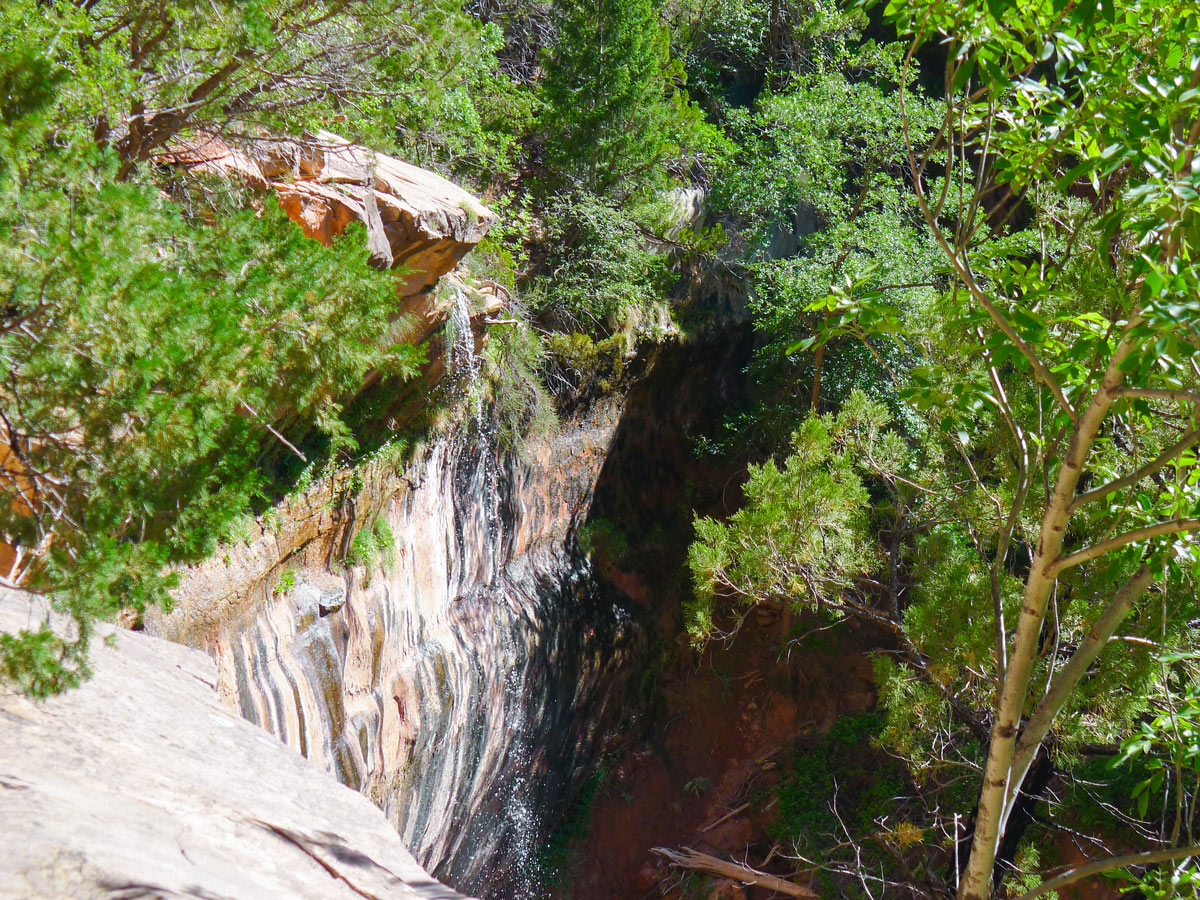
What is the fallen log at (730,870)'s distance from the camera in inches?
344

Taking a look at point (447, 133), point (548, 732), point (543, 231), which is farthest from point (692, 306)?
point (548, 732)

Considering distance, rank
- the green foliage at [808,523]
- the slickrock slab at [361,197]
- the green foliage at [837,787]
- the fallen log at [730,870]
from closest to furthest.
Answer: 1. the slickrock slab at [361,197]
2. the green foliage at [808,523]
3. the fallen log at [730,870]
4. the green foliage at [837,787]

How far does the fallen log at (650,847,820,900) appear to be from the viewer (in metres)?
8.75

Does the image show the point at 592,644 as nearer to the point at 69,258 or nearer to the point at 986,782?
the point at 986,782

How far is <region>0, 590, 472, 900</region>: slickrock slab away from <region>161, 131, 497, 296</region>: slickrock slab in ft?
8.96

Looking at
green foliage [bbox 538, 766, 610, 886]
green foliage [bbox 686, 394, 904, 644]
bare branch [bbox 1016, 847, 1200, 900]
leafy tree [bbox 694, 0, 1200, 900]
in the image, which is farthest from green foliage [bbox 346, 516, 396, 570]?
bare branch [bbox 1016, 847, 1200, 900]

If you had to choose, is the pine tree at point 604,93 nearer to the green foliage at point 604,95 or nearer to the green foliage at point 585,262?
the green foliage at point 604,95

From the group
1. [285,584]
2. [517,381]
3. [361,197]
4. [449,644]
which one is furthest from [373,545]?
[361,197]

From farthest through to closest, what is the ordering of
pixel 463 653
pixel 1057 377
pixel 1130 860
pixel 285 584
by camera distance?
pixel 463 653 → pixel 285 584 → pixel 1057 377 → pixel 1130 860

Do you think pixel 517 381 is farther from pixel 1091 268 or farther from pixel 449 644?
pixel 1091 268

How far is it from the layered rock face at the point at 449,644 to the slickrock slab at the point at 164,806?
138 cm

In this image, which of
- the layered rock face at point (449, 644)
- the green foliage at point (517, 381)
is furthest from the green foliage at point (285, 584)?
the green foliage at point (517, 381)

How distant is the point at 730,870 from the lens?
9.23m

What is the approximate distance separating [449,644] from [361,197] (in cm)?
440
